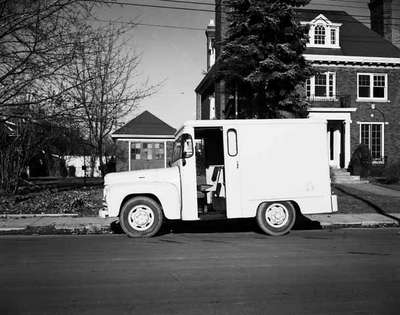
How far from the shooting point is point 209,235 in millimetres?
11391

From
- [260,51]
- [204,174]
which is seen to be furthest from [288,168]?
[260,51]

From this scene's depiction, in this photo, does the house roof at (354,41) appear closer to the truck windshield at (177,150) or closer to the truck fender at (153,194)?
the truck windshield at (177,150)

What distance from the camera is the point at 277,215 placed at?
11.1 m

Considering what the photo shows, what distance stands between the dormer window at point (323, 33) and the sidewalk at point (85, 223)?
1902 cm

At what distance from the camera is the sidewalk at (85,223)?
39.8ft

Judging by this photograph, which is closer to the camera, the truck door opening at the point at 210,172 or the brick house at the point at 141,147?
the truck door opening at the point at 210,172

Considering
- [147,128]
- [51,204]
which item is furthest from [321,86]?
[51,204]

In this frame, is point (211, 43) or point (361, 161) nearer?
point (361, 161)

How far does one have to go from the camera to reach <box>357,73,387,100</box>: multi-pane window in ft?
101

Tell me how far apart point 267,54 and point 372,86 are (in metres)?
11.3

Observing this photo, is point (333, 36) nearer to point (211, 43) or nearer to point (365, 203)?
point (211, 43)

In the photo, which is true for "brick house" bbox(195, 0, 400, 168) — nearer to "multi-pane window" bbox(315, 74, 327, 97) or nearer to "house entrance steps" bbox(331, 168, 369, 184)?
"multi-pane window" bbox(315, 74, 327, 97)

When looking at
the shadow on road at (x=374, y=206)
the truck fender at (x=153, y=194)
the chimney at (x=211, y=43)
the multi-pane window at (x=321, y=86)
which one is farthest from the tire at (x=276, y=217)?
the chimney at (x=211, y=43)

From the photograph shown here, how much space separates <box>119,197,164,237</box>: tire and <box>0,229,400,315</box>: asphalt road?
1.00 feet
